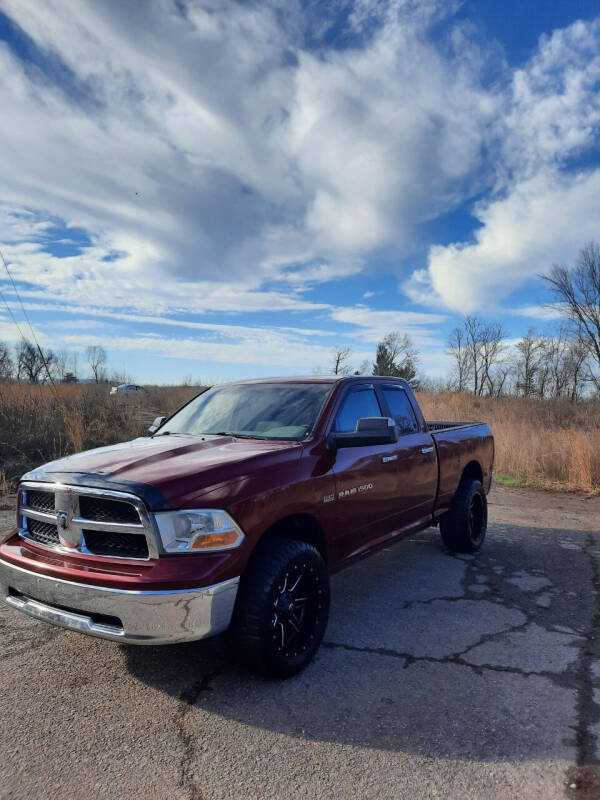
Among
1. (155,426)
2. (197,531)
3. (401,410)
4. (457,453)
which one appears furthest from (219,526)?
(457,453)

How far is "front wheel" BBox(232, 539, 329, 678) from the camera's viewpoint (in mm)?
2771

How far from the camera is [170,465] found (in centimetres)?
299

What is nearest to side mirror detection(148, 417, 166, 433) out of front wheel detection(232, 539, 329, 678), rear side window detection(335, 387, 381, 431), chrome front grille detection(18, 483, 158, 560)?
chrome front grille detection(18, 483, 158, 560)

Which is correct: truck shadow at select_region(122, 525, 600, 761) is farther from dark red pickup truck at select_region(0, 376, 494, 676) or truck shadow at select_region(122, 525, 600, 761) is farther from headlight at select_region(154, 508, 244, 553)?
headlight at select_region(154, 508, 244, 553)

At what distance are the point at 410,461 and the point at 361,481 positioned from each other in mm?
869

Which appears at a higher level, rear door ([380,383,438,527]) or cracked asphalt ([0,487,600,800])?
rear door ([380,383,438,527])

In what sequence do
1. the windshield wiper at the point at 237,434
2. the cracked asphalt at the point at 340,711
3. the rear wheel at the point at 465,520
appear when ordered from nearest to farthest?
the cracked asphalt at the point at 340,711
the windshield wiper at the point at 237,434
the rear wheel at the point at 465,520

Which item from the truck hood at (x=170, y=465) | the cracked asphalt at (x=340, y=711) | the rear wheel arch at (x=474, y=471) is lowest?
the cracked asphalt at (x=340, y=711)

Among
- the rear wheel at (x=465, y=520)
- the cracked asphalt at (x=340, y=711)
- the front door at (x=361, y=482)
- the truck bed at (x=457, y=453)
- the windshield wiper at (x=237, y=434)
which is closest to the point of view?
the cracked asphalt at (x=340, y=711)

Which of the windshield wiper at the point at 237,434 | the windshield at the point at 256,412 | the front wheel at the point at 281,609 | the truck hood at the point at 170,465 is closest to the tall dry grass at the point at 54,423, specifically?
the windshield at the point at 256,412

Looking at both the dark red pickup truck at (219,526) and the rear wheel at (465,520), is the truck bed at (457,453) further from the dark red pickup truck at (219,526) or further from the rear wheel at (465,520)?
the dark red pickup truck at (219,526)

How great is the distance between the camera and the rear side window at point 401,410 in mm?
4730

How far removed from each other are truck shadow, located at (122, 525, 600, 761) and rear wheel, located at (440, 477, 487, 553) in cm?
74

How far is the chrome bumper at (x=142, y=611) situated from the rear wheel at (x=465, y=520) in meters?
3.33
